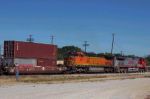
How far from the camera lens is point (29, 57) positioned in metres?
47.4

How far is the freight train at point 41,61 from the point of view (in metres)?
45.1

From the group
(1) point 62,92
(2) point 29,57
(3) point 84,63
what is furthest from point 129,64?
(1) point 62,92

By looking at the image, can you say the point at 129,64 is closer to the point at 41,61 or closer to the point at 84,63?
the point at 84,63

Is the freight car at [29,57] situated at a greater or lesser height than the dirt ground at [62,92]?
greater

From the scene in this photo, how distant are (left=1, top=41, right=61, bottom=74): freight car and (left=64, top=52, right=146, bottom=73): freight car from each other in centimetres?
504

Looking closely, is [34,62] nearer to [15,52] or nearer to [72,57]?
[15,52]

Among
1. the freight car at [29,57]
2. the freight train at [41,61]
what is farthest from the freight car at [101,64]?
the freight car at [29,57]

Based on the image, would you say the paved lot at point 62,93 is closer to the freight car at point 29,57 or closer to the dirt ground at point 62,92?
the dirt ground at point 62,92

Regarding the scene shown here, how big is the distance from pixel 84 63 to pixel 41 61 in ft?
39.9

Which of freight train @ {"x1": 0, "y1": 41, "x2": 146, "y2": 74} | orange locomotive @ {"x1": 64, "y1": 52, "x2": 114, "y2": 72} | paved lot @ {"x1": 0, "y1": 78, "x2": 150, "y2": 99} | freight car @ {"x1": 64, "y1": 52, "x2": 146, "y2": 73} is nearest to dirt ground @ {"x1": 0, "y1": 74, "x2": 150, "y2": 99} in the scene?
paved lot @ {"x1": 0, "y1": 78, "x2": 150, "y2": 99}

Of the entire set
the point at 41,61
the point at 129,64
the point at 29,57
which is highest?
the point at 129,64

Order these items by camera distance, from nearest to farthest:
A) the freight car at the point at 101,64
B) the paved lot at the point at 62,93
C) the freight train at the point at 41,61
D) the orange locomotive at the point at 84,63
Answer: the paved lot at the point at 62,93
the freight train at the point at 41,61
the orange locomotive at the point at 84,63
the freight car at the point at 101,64

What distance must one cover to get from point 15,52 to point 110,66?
1115 inches

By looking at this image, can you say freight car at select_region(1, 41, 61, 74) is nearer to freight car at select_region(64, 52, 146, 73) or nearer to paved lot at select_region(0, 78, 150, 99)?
freight car at select_region(64, 52, 146, 73)
